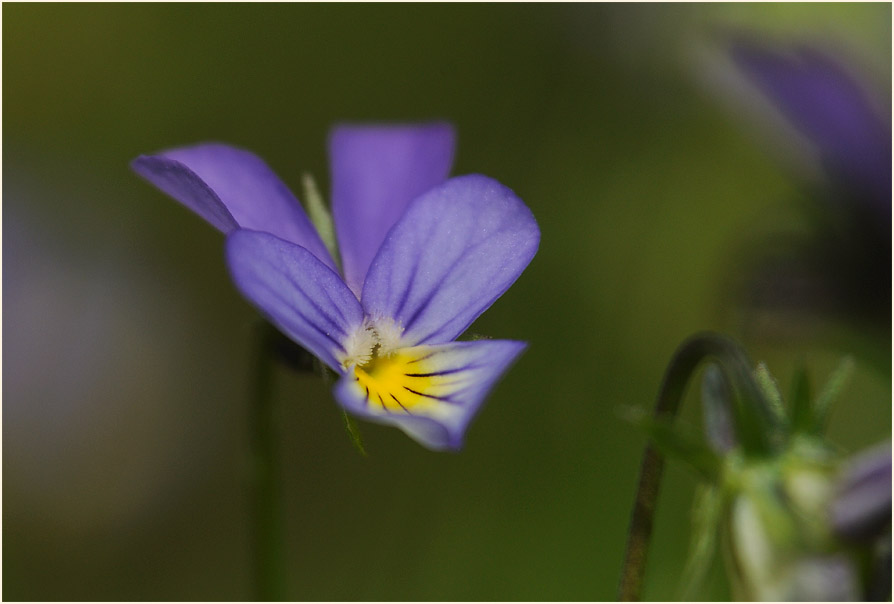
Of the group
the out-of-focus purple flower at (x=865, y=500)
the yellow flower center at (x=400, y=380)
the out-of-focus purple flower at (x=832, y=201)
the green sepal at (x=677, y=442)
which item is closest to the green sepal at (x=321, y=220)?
the yellow flower center at (x=400, y=380)

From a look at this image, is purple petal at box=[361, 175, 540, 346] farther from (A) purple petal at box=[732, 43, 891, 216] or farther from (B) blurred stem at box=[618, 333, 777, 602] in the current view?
(A) purple petal at box=[732, 43, 891, 216]

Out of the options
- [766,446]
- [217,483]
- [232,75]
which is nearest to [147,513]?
[217,483]

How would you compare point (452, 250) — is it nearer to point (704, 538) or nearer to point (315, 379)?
point (704, 538)

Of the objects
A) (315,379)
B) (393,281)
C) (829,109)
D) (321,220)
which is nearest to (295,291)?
(393,281)

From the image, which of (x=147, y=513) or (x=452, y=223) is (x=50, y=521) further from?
(x=452, y=223)

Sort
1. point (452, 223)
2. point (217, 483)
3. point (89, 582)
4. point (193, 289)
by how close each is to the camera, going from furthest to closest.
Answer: point (193, 289)
point (217, 483)
point (89, 582)
point (452, 223)
